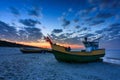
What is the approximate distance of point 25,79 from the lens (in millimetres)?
10273

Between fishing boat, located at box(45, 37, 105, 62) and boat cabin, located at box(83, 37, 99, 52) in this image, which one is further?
boat cabin, located at box(83, 37, 99, 52)

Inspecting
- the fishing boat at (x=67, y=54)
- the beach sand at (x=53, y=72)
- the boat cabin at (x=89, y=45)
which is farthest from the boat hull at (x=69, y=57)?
the boat cabin at (x=89, y=45)

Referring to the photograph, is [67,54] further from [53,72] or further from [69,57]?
[53,72]

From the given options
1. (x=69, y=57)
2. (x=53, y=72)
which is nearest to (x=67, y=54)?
(x=69, y=57)

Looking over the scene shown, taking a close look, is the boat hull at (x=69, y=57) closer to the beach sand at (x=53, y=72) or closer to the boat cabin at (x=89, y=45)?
the beach sand at (x=53, y=72)

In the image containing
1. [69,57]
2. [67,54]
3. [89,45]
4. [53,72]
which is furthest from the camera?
[89,45]

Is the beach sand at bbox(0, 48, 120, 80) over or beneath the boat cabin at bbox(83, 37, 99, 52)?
beneath

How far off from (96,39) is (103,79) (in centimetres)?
2043

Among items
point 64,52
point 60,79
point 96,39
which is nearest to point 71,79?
point 60,79

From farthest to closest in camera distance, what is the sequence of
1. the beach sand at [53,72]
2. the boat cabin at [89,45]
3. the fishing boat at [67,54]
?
the boat cabin at [89,45], the fishing boat at [67,54], the beach sand at [53,72]

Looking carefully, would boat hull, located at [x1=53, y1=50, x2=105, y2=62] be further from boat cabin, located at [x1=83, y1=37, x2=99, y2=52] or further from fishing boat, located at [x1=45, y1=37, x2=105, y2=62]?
boat cabin, located at [x1=83, y1=37, x2=99, y2=52]

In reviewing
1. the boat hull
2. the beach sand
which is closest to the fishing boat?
the boat hull

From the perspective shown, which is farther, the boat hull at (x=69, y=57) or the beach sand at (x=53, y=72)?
the boat hull at (x=69, y=57)

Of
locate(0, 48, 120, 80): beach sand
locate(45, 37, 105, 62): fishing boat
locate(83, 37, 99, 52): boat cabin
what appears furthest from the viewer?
locate(83, 37, 99, 52): boat cabin
